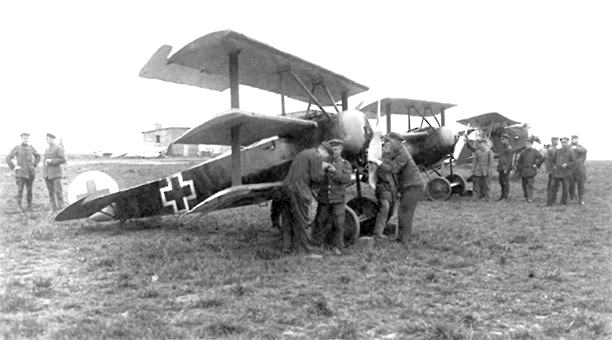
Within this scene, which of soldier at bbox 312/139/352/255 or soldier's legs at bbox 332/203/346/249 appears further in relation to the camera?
soldier's legs at bbox 332/203/346/249

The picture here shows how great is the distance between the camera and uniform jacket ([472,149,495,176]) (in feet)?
43.5

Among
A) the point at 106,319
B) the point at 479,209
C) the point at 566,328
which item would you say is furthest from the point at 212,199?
the point at 479,209

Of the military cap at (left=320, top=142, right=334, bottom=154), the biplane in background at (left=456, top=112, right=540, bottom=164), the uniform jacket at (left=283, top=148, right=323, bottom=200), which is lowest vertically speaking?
the uniform jacket at (left=283, top=148, right=323, bottom=200)

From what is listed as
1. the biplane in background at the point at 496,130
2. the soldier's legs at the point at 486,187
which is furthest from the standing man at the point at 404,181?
the biplane in background at the point at 496,130

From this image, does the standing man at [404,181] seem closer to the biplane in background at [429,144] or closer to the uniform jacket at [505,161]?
the biplane in background at [429,144]

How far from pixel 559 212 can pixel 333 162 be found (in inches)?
260

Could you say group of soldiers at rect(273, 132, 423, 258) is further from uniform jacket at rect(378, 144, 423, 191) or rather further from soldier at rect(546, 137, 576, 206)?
soldier at rect(546, 137, 576, 206)

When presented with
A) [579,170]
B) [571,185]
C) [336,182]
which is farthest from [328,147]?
[571,185]

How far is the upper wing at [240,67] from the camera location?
599 centimetres

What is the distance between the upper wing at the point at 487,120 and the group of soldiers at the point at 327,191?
1154 centimetres

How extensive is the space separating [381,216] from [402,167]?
0.82 meters

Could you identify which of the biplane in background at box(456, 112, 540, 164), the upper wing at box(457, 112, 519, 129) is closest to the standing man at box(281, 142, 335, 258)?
the biplane in background at box(456, 112, 540, 164)

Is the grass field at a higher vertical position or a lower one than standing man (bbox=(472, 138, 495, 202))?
lower

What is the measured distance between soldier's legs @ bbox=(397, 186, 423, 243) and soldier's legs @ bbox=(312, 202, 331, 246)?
1.11 meters
